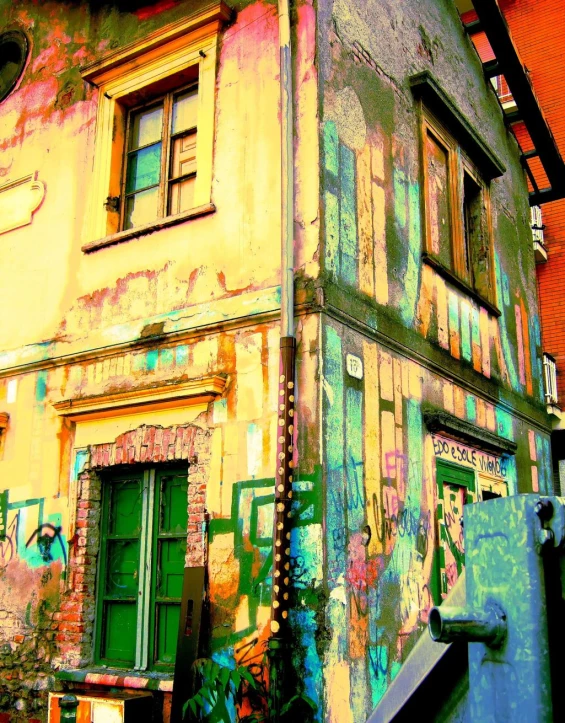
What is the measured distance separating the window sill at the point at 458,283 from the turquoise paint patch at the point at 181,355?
2.42 metres

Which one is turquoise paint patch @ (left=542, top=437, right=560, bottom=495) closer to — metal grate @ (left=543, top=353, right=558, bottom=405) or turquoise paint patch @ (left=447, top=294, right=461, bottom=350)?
turquoise paint patch @ (left=447, top=294, right=461, bottom=350)

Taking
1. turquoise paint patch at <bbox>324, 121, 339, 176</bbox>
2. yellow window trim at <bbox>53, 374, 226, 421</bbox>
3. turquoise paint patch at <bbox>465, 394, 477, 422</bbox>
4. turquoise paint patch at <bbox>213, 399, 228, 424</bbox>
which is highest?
turquoise paint patch at <bbox>324, 121, 339, 176</bbox>

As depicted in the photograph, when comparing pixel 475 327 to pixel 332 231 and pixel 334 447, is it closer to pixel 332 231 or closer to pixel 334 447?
pixel 332 231

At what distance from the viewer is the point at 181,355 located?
5996mm

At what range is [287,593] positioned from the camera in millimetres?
4863

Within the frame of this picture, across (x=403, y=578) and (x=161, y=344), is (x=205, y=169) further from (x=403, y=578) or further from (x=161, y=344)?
(x=403, y=578)

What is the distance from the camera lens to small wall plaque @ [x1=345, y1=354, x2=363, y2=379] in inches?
215

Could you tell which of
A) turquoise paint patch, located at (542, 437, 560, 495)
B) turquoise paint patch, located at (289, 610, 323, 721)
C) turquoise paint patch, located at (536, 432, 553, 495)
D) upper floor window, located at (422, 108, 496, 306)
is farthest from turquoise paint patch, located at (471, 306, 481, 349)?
turquoise paint patch, located at (289, 610, 323, 721)

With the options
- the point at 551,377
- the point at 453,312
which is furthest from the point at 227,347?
the point at 551,377

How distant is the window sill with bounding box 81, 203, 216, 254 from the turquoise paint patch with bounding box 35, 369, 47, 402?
1.18 m

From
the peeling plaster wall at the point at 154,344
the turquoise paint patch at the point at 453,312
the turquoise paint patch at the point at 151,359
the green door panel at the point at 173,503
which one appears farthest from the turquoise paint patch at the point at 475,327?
the green door panel at the point at 173,503

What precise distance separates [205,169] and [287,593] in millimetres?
3416

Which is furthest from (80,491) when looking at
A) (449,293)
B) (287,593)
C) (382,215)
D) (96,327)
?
(449,293)

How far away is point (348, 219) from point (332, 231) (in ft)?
1.02
